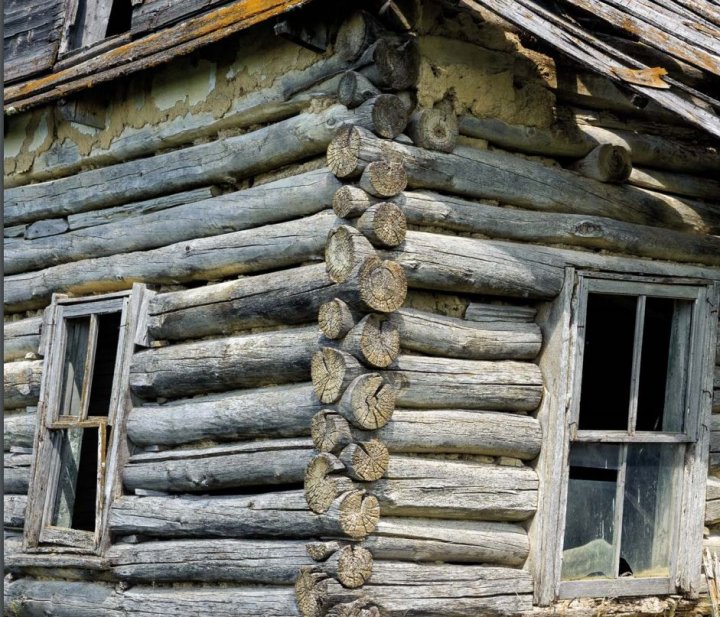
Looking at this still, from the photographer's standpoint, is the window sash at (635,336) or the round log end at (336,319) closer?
the round log end at (336,319)

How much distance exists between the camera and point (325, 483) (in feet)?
17.0

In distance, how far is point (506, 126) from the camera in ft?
19.9

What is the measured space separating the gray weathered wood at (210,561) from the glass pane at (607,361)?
2.59m

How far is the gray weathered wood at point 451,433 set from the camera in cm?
529

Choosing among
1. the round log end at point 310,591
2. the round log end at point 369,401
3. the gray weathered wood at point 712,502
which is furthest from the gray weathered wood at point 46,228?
the gray weathered wood at point 712,502

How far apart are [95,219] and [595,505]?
379 centimetres

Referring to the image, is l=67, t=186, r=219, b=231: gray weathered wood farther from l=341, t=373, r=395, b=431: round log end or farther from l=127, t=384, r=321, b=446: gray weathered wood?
l=341, t=373, r=395, b=431: round log end

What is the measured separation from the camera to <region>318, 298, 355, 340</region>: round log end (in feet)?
17.3

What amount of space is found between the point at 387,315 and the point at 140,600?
2.39 metres

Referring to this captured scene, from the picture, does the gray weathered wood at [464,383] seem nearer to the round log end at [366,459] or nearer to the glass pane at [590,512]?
the round log end at [366,459]

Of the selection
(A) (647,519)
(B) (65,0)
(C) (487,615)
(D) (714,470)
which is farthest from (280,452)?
(B) (65,0)

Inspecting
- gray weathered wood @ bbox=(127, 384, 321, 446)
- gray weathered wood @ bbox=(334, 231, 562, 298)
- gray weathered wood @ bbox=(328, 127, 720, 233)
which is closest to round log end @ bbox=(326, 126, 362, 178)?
gray weathered wood @ bbox=(328, 127, 720, 233)

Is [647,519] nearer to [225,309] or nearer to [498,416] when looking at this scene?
[498,416]

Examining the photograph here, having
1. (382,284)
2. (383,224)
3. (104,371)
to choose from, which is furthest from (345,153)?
(104,371)
